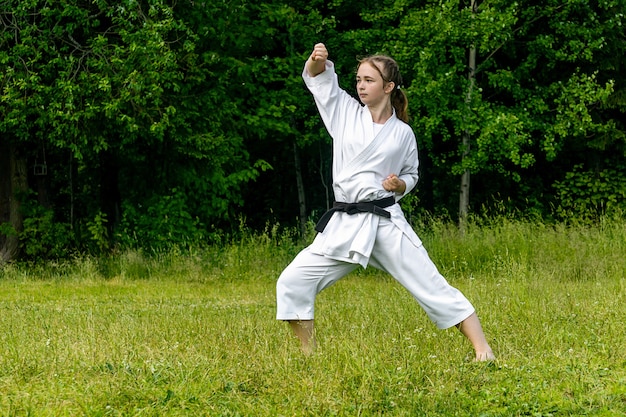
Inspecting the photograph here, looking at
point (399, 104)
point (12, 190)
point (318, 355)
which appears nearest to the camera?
point (318, 355)

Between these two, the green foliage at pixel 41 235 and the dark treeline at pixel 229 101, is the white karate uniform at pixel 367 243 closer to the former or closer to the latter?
the dark treeline at pixel 229 101

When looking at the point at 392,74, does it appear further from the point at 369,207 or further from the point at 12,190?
the point at 12,190

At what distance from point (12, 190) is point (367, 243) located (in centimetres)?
1307

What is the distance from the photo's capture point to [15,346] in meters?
6.81

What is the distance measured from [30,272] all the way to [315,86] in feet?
34.7

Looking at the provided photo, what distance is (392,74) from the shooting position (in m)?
6.43

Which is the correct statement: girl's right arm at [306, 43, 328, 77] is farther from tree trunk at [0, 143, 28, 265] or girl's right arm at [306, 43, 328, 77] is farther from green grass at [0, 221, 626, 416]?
tree trunk at [0, 143, 28, 265]

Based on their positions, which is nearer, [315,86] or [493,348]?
[315,86]

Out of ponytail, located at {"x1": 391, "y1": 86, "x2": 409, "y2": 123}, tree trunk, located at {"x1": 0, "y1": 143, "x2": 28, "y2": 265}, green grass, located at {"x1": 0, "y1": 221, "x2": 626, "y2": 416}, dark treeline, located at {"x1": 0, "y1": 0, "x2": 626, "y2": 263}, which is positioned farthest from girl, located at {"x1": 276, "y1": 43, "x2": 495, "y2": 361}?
tree trunk, located at {"x1": 0, "y1": 143, "x2": 28, "y2": 265}

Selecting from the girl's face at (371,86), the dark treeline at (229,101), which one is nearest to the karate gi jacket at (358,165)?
the girl's face at (371,86)

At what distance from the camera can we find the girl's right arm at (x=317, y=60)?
620cm

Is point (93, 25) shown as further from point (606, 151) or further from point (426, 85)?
point (606, 151)

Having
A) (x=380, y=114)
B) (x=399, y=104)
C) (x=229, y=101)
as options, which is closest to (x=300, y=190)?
(x=229, y=101)

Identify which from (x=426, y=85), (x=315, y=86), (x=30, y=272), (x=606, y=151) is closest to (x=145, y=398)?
(x=315, y=86)
